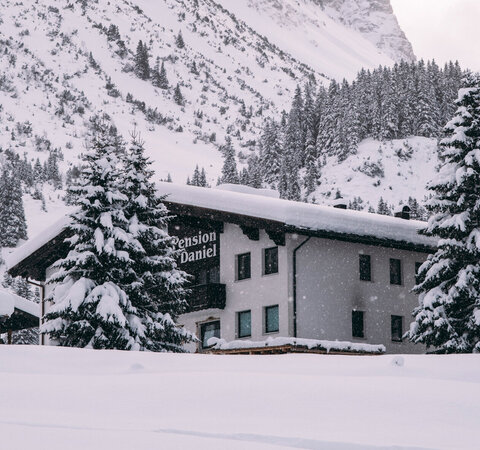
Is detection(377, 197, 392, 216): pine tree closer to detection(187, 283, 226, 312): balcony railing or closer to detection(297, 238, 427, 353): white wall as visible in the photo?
detection(297, 238, 427, 353): white wall

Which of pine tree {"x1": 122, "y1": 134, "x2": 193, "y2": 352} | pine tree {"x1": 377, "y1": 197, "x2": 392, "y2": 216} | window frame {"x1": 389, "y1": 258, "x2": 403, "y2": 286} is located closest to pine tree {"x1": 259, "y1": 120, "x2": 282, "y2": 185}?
pine tree {"x1": 377, "y1": 197, "x2": 392, "y2": 216}

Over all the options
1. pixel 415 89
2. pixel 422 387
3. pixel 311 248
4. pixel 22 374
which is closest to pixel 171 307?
pixel 311 248

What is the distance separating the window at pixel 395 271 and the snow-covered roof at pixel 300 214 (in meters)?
1.61

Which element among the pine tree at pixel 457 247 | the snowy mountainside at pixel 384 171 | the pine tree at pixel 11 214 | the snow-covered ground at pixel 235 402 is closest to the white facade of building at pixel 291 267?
the pine tree at pixel 457 247

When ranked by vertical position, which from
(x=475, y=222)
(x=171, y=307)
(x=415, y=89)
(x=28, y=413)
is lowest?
(x=28, y=413)

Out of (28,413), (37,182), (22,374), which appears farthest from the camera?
(37,182)

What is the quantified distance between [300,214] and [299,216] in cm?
12

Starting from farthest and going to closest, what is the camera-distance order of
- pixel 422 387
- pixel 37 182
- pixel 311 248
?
pixel 37 182
pixel 311 248
pixel 422 387

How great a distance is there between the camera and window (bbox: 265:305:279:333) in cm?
3616

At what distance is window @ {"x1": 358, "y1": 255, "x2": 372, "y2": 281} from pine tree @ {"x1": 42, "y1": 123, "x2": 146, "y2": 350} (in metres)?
11.7

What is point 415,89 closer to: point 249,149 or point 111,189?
point 249,149

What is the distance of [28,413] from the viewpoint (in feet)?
35.7

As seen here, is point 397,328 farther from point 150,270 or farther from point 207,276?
point 150,270

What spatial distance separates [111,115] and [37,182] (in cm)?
7134
